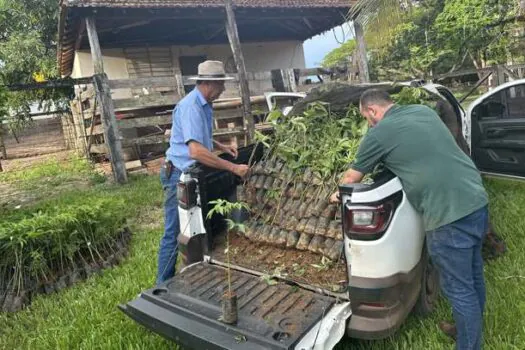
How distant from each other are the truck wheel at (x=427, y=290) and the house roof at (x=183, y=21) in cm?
836

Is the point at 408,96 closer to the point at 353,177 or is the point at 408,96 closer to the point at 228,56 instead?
the point at 353,177

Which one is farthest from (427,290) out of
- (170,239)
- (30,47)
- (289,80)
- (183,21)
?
(30,47)

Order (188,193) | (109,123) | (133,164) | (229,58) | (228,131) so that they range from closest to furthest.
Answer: (188,193) < (109,123) < (228,131) < (133,164) < (229,58)

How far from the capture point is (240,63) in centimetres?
1016

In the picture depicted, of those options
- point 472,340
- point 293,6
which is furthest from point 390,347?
point 293,6

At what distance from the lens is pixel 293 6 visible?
35.9ft

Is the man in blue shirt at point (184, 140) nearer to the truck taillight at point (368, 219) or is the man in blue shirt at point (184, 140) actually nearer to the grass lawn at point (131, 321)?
the grass lawn at point (131, 321)

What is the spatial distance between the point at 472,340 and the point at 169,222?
249 centimetres

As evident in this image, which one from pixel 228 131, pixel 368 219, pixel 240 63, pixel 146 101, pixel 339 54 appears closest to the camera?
pixel 368 219

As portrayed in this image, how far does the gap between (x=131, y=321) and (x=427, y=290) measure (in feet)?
7.57

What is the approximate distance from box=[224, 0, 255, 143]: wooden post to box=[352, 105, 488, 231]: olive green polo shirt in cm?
724

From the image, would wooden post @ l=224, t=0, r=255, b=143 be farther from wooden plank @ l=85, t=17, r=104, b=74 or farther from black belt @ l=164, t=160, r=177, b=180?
black belt @ l=164, t=160, r=177, b=180

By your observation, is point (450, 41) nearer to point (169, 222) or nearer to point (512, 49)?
point (512, 49)

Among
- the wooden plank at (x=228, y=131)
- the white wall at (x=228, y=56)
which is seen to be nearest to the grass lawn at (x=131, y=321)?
the wooden plank at (x=228, y=131)
